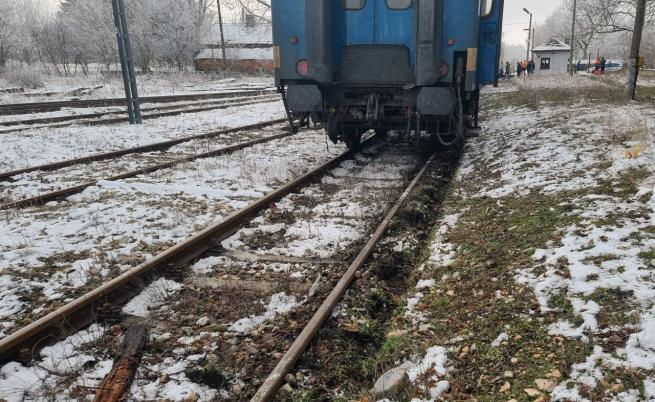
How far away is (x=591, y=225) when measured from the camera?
4441 millimetres

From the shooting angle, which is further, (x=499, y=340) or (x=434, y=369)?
(x=499, y=340)

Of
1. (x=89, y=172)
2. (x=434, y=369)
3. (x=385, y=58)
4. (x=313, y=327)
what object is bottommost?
(x=434, y=369)

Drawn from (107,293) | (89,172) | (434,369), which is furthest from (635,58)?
(107,293)

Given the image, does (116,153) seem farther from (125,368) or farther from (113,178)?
(125,368)

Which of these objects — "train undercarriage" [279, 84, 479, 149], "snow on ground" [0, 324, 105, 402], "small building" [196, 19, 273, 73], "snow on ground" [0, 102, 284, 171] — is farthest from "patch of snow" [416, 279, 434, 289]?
"small building" [196, 19, 273, 73]

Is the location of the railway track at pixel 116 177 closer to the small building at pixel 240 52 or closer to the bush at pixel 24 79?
the bush at pixel 24 79

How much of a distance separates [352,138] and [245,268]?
19.2 ft

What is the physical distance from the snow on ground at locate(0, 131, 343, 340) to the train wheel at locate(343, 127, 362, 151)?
1.32 metres

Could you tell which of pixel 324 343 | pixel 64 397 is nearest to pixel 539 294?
pixel 324 343

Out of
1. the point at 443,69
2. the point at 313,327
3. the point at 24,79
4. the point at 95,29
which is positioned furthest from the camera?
the point at 95,29

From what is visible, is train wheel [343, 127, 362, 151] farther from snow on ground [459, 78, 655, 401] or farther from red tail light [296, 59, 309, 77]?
snow on ground [459, 78, 655, 401]

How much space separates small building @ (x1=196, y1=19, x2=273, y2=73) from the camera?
51438 mm

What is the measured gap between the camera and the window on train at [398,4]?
25.6 feet

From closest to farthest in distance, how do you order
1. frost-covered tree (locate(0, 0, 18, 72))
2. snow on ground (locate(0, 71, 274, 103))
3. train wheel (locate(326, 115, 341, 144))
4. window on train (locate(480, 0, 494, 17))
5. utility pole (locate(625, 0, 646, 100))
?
1. window on train (locate(480, 0, 494, 17))
2. train wheel (locate(326, 115, 341, 144))
3. utility pole (locate(625, 0, 646, 100))
4. snow on ground (locate(0, 71, 274, 103))
5. frost-covered tree (locate(0, 0, 18, 72))
